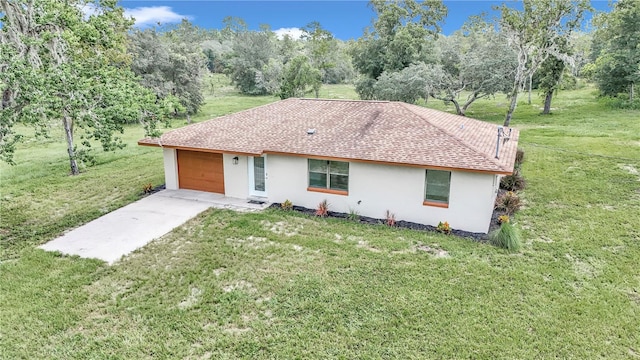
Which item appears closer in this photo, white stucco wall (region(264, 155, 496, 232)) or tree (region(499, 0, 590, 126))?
white stucco wall (region(264, 155, 496, 232))

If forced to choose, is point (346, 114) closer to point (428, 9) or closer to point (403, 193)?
point (403, 193)

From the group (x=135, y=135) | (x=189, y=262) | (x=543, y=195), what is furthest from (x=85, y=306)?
(x=135, y=135)

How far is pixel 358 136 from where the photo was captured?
45.3 ft

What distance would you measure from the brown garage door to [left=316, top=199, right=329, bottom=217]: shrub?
413 cm

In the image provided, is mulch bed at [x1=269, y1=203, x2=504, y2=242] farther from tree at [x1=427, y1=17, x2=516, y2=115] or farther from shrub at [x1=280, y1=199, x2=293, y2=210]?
tree at [x1=427, y1=17, x2=516, y2=115]

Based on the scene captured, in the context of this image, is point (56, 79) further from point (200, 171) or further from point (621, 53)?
point (621, 53)

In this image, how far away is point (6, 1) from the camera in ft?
32.9

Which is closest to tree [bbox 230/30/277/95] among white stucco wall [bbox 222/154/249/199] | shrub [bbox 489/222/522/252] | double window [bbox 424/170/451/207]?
white stucco wall [bbox 222/154/249/199]

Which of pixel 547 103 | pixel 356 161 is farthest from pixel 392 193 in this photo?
pixel 547 103

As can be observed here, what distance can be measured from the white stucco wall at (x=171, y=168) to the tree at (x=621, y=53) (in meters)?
32.2

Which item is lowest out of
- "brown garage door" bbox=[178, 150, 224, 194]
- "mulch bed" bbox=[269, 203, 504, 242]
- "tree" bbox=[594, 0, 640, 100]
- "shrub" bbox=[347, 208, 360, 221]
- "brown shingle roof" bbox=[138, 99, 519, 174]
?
"mulch bed" bbox=[269, 203, 504, 242]

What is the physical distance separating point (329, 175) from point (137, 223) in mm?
6274

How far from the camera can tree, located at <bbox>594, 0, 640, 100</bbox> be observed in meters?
31.4

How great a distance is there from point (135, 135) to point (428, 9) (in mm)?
28267
